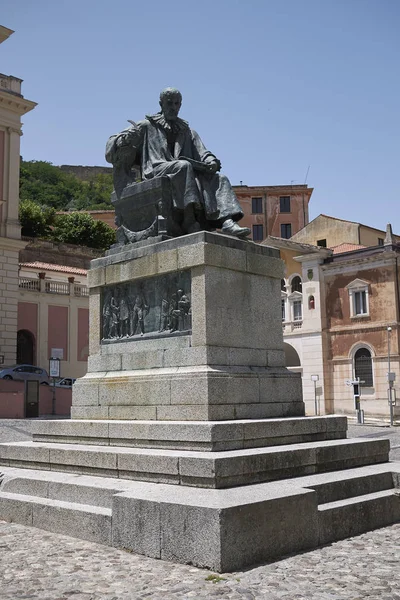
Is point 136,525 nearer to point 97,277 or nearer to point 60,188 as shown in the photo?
point 97,277

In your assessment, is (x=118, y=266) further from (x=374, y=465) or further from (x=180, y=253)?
(x=374, y=465)

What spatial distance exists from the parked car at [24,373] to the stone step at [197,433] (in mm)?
21079

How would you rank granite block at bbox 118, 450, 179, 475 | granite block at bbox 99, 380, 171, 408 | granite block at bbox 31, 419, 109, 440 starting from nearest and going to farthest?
granite block at bbox 118, 450, 179, 475 → granite block at bbox 99, 380, 171, 408 → granite block at bbox 31, 419, 109, 440

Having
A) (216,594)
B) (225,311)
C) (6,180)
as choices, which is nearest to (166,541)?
(216,594)

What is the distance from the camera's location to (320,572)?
15.5 ft

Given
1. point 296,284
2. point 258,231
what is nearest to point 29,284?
point 296,284

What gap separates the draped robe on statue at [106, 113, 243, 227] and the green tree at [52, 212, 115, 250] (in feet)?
151

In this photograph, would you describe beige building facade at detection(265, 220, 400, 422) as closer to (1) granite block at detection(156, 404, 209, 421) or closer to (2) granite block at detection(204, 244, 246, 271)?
(2) granite block at detection(204, 244, 246, 271)

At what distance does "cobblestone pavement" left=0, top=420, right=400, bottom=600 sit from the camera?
168 inches

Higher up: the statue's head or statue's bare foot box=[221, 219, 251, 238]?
the statue's head

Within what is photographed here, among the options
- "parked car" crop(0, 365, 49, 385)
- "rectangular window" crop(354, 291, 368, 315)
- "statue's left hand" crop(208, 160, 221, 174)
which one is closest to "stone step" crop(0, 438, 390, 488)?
"statue's left hand" crop(208, 160, 221, 174)

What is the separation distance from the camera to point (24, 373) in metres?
29.4

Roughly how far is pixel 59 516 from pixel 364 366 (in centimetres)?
3228

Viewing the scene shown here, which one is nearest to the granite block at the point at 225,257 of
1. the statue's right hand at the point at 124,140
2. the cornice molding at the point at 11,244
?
the statue's right hand at the point at 124,140
